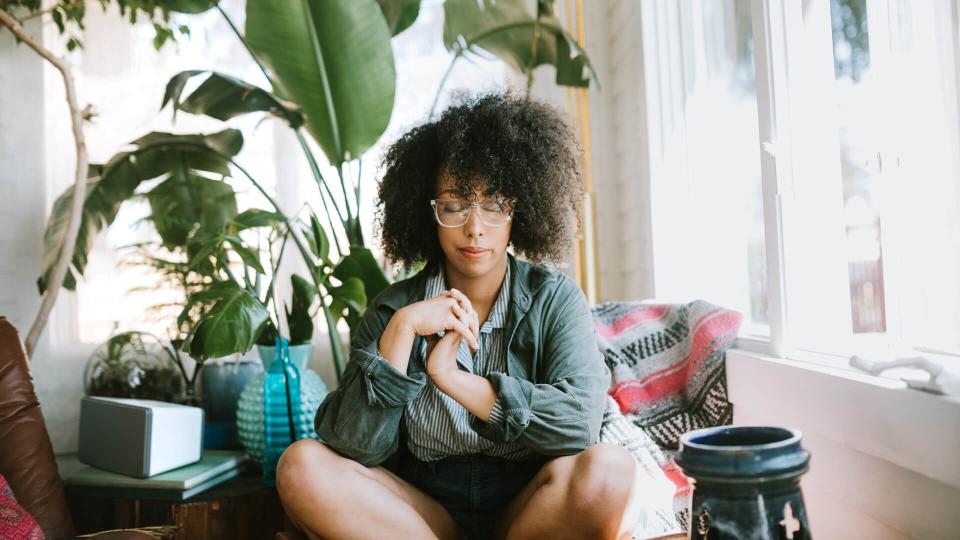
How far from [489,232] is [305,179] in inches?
70.0

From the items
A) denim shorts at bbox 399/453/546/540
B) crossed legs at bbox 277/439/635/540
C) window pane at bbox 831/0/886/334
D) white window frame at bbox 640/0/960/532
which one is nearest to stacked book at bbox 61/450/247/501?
crossed legs at bbox 277/439/635/540

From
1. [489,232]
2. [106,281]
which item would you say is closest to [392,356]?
[489,232]

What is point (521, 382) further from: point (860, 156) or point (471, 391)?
point (860, 156)

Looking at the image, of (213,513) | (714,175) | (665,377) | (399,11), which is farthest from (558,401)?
(399,11)

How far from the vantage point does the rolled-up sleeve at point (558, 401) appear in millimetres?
1496

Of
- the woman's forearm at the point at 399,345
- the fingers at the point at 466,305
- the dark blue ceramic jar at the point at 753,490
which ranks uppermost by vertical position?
the fingers at the point at 466,305

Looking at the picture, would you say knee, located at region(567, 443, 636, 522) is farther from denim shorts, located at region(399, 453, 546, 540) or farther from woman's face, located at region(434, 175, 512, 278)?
woman's face, located at region(434, 175, 512, 278)

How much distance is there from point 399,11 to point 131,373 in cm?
154

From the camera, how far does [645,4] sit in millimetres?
2828

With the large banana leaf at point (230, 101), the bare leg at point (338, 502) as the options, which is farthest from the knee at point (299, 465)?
the large banana leaf at point (230, 101)

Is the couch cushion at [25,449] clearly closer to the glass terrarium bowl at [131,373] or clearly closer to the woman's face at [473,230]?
the glass terrarium bowl at [131,373]

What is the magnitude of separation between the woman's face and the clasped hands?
0.12m

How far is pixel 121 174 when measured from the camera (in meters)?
2.73

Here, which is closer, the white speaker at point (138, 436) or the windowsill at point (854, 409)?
the windowsill at point (854, 409)
